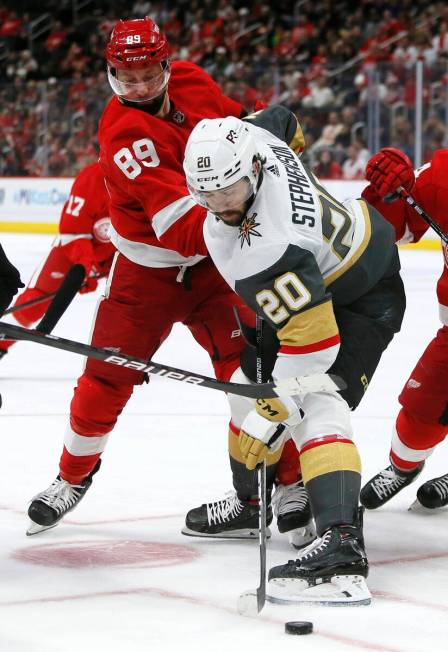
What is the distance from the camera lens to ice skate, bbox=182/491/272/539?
3.03 metres

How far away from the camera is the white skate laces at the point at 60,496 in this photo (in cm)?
307

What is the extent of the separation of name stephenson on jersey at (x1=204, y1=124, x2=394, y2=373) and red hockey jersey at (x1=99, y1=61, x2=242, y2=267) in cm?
35

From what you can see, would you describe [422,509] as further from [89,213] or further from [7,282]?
[89,213]

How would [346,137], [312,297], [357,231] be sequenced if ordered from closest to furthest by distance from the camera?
[312,297], [357,231], [346,137]

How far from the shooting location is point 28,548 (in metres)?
2.90

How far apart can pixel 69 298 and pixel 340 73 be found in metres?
7.65

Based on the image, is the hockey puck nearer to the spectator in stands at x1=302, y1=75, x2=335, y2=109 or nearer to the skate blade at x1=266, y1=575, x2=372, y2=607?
the skate blade at x1=266, y1=575, x2=372, y2=607

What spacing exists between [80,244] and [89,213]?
14cm

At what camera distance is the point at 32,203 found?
1325cm

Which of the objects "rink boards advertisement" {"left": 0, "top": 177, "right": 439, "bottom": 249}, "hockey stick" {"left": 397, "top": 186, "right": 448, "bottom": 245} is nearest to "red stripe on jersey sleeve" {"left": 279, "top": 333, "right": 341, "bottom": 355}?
"hockey stick" {"left": 397, "top": 186, "right": 448, "bottom": 245}

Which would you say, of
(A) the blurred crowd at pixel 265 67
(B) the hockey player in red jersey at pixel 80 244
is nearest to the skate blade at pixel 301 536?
(B) the hockey player in red jersey at pixel 80 244

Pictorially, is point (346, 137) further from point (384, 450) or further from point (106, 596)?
point (106, 596)

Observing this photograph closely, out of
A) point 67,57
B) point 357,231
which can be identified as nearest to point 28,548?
point 357,231

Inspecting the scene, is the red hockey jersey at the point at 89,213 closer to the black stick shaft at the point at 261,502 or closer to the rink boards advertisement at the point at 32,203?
the black stick shaft at the point at 261,502
